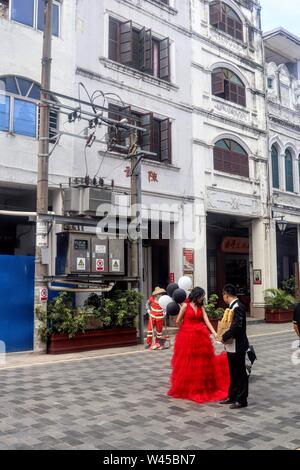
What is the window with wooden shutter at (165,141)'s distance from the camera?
55.0 ft

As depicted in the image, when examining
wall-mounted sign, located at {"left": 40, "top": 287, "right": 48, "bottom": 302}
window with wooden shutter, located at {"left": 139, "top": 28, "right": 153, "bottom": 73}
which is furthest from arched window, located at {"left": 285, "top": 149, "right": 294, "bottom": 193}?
wall-mounted sign, located at {"left": 40, "top": 287, "right": 48, "bottom": 302}

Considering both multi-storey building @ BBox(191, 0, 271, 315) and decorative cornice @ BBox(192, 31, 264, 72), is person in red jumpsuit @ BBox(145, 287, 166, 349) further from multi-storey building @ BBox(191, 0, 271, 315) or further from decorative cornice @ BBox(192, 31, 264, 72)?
decorative cornice @ BBox(192, 31, 264, 72)

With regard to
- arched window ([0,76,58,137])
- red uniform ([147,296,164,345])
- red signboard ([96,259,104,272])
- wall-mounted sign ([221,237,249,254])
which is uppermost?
arched window ([0,76,58,137])

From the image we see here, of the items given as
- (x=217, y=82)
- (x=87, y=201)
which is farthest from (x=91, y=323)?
(x=217, y=82)

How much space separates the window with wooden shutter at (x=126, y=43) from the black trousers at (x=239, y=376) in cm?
1186

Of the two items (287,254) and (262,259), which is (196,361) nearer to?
(262,259)

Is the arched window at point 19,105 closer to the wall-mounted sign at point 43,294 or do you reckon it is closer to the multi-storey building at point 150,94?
the multi-storey building at point 150,94

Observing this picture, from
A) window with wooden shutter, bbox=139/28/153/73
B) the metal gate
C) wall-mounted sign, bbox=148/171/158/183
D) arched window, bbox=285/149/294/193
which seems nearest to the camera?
the metal gate

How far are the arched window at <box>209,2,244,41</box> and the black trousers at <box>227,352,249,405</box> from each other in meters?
16.7

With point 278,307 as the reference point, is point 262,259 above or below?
above

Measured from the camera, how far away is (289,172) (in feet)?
75.3

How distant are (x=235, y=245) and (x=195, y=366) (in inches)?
601

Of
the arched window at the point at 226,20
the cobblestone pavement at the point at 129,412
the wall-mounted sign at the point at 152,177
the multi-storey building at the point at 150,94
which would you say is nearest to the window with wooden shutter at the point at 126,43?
the multi-storey building at the point at 150,94

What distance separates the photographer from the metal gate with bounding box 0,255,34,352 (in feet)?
35.6
